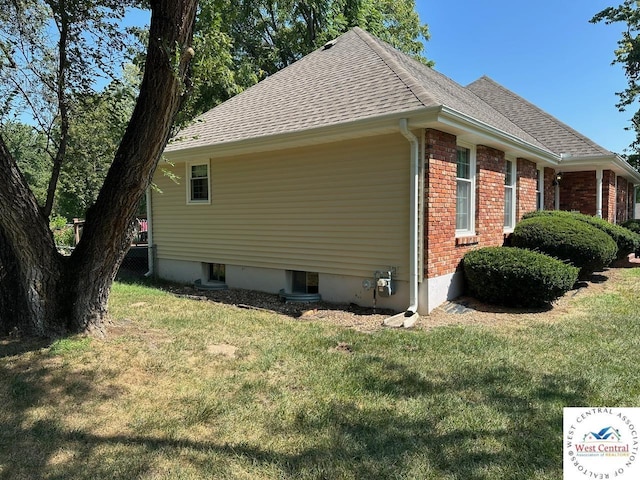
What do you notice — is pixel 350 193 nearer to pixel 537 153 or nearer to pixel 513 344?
pixel 513 344

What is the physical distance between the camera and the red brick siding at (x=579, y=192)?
42.8 ft

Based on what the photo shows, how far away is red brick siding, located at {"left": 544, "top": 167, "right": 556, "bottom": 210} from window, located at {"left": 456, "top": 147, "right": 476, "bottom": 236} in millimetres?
5018

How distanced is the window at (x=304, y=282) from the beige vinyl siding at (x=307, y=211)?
327 mm

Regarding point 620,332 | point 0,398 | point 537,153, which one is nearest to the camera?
point 0,398

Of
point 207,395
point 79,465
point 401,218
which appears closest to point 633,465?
point 207,395

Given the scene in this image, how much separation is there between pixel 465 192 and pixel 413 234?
2.13 metres

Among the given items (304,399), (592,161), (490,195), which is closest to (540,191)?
(592,161)

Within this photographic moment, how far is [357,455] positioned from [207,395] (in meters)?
1.54

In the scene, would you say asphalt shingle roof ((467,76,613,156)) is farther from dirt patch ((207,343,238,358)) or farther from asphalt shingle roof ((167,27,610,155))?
dirt patch ((207,343,238,358))

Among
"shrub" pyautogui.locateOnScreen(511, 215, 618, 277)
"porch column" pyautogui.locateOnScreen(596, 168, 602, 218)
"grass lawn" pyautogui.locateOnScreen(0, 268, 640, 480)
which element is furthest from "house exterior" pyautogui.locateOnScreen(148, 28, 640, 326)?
"grass lawn" pyautogui.locateOnScreen(0, 268, 640, 480)

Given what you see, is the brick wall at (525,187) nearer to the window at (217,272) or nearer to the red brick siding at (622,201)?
the window at (217,272)

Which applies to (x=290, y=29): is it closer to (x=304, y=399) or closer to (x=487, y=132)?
(x=487, y=132)

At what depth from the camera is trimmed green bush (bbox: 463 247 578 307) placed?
22.6 ft

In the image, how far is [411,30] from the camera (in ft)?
78.1
